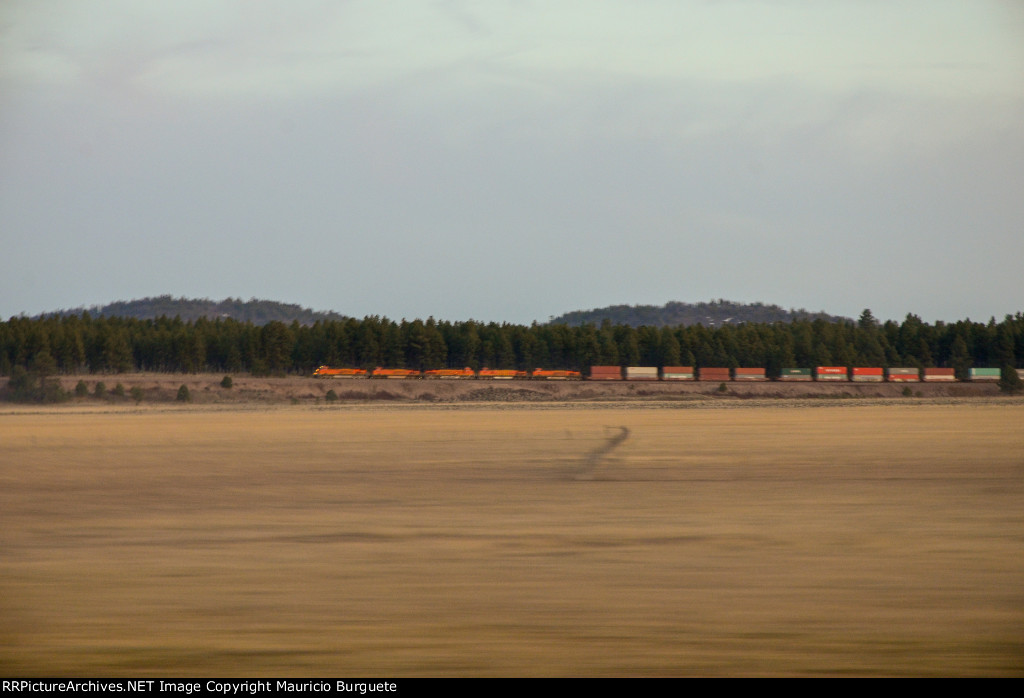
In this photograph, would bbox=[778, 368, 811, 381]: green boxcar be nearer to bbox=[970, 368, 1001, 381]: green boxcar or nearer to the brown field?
bbox=[970, 368, 1001, 381]: green boxcar

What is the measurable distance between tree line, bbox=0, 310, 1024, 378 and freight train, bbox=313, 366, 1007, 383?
2.12 metres

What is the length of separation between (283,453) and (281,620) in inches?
673

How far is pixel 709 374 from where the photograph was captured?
330 ft

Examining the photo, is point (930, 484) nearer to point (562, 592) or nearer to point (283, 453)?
point (562, 592)

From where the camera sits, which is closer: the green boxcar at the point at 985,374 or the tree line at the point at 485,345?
the green boxcar at the point at 985,374

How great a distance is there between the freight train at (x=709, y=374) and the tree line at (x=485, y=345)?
2124 mm

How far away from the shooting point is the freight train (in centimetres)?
9488

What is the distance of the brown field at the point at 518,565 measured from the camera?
7727 millimetres

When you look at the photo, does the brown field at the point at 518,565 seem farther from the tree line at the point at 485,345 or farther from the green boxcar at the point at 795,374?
the tree line at the point at 485,345

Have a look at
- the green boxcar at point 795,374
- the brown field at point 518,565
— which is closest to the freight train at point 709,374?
the green boxcar at point 795,374

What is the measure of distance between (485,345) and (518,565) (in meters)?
108

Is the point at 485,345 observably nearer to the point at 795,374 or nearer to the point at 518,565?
the point at 795,374

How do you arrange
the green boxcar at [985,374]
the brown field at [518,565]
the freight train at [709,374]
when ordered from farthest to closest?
the freight train at [709,374] < the green boxcar at [985,374] < the brown field at [518,565]

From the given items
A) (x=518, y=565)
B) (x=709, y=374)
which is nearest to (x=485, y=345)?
(x=709, y=374)
